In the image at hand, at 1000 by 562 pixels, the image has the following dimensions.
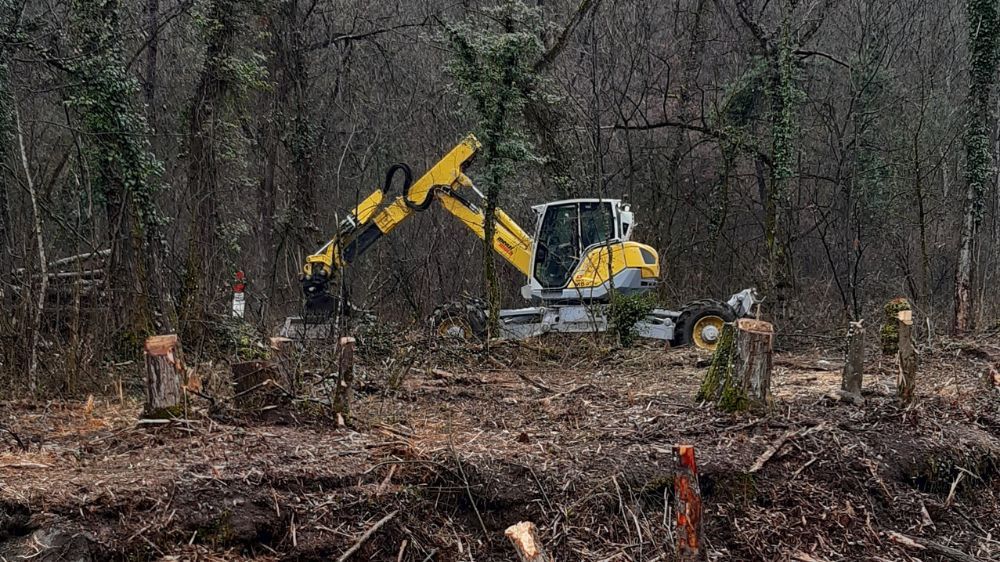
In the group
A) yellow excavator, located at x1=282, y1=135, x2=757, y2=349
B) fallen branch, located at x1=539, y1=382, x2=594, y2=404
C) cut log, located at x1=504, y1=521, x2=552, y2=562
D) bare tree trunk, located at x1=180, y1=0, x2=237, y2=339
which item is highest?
bare tree trunk, located at x1=180, y1=0, x2=237, y2=339

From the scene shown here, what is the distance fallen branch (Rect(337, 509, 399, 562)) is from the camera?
4238 mm

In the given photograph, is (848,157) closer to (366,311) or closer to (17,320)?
(366,311)

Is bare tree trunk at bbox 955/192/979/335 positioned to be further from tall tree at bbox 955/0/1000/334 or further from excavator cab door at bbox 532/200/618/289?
excavator cab door at bbox 532/200/618/289

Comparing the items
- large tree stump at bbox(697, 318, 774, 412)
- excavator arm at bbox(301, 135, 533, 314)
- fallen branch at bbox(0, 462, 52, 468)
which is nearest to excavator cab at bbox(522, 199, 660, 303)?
excavator arm at bbox(301, 135, 533, 314)

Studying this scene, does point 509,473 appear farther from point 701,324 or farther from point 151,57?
point 151,57

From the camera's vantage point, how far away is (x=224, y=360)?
328 inches

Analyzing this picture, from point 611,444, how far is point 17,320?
5.36 metres

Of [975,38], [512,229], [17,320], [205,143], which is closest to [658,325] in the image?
[512,229]

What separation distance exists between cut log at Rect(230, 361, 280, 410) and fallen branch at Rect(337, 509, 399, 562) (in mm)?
1659

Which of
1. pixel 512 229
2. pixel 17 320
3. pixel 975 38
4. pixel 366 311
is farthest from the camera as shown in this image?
pixel 512 229

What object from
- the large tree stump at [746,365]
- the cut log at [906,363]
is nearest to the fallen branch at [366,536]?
the large tree stump at [746,365]

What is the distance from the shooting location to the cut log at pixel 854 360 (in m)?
5.98

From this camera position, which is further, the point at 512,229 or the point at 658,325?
the point at 512,229

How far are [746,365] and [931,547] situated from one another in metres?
1.64
